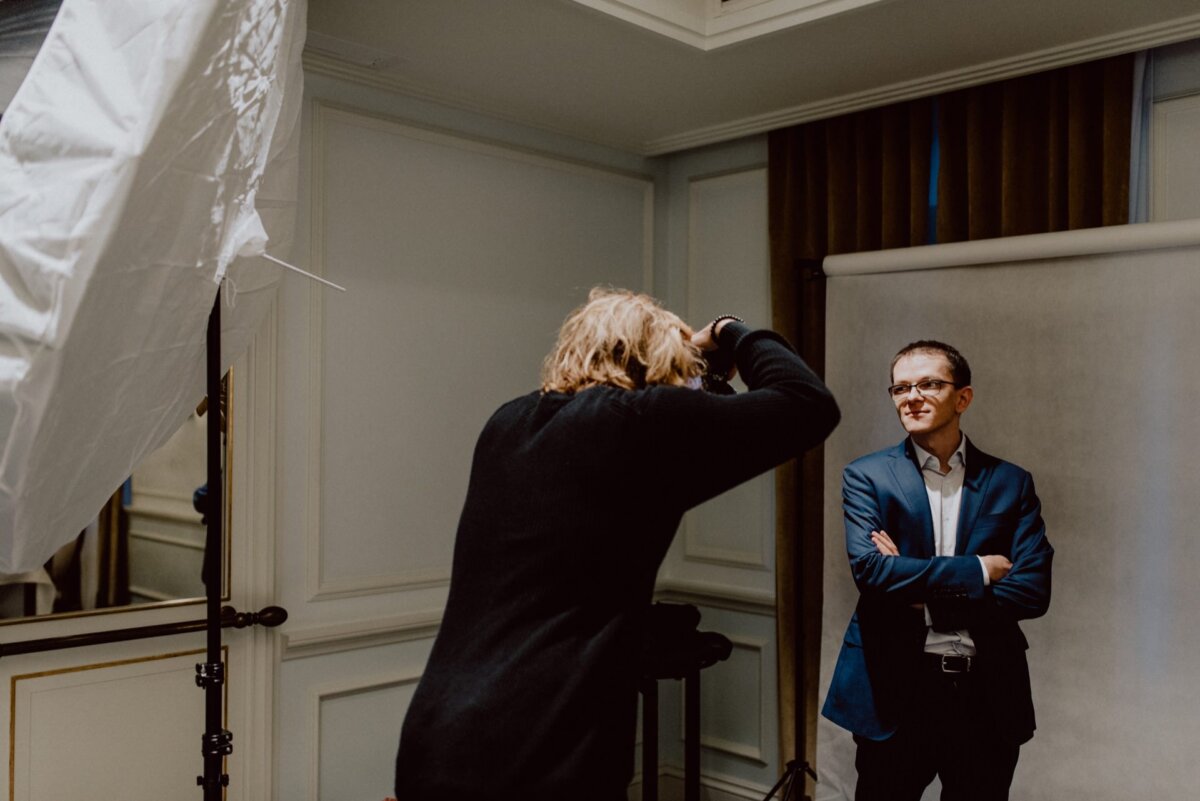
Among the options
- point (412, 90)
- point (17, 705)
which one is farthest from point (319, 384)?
point (17, 705)

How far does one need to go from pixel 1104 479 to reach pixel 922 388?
0.43 metres

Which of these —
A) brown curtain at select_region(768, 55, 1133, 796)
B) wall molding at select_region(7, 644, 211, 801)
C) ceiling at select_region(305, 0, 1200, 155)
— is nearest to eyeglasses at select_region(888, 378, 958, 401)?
brown curtain at select_region(768, 55, 1133, 796)

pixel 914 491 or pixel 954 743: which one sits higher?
pixel 914 491

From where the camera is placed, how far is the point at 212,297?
1363 millimetres

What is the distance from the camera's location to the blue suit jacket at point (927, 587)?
7.47 ft

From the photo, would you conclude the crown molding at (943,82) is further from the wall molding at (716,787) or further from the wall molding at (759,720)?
the wall molding at (716,787)

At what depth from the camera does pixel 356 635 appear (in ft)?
9.64

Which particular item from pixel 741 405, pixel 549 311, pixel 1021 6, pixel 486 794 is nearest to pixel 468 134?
pixel 549 311

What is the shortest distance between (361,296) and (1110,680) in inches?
83.1

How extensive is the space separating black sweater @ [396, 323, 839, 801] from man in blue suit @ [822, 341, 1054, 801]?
1.11 m

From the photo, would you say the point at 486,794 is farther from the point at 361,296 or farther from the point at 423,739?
the point at 361,296

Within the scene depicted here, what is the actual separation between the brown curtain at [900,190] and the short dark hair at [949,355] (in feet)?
1.61

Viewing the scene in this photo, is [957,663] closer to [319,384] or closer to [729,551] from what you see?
[729,551]

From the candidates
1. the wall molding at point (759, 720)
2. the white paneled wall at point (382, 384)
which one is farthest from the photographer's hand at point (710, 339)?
the wall molding at point (759, 720)
